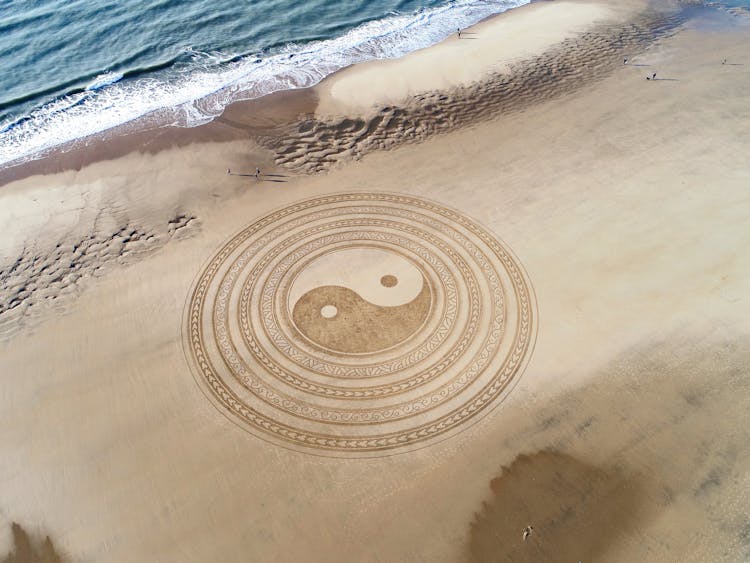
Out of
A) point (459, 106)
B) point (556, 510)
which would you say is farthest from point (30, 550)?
point (459, 106)

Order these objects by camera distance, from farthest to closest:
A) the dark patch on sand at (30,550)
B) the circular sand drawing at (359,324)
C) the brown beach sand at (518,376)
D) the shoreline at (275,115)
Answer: the shoreline at (275,115) < the circular sand drawing at (359,324) < the brown beach sand at (518,376) < the dark patch on sand at (30,550)

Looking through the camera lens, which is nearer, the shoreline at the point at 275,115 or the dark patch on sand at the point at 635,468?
the dark patch on sand at the point at 635,468

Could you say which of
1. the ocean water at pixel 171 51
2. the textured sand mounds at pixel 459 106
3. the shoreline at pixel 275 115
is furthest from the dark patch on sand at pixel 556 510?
the ocean water at pixel 171 51

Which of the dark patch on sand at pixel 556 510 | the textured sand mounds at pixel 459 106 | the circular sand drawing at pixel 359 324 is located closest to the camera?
the dark patch on sand at pixel 556 510

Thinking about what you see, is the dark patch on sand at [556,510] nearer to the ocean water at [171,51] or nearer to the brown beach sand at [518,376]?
the brown beach sand at [518,376]

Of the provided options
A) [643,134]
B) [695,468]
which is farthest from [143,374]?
[643,134]

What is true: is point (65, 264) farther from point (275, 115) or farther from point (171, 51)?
point (171, 51)

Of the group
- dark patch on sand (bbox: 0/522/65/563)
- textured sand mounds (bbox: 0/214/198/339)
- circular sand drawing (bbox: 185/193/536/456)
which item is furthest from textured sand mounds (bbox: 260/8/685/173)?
dark patch on sand (bbox: 0/522/65/563)

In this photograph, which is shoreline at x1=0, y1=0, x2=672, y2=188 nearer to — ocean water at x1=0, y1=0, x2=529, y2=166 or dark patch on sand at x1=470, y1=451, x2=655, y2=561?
ocean water at x1=0, y1=0, x2=529, y2=166
